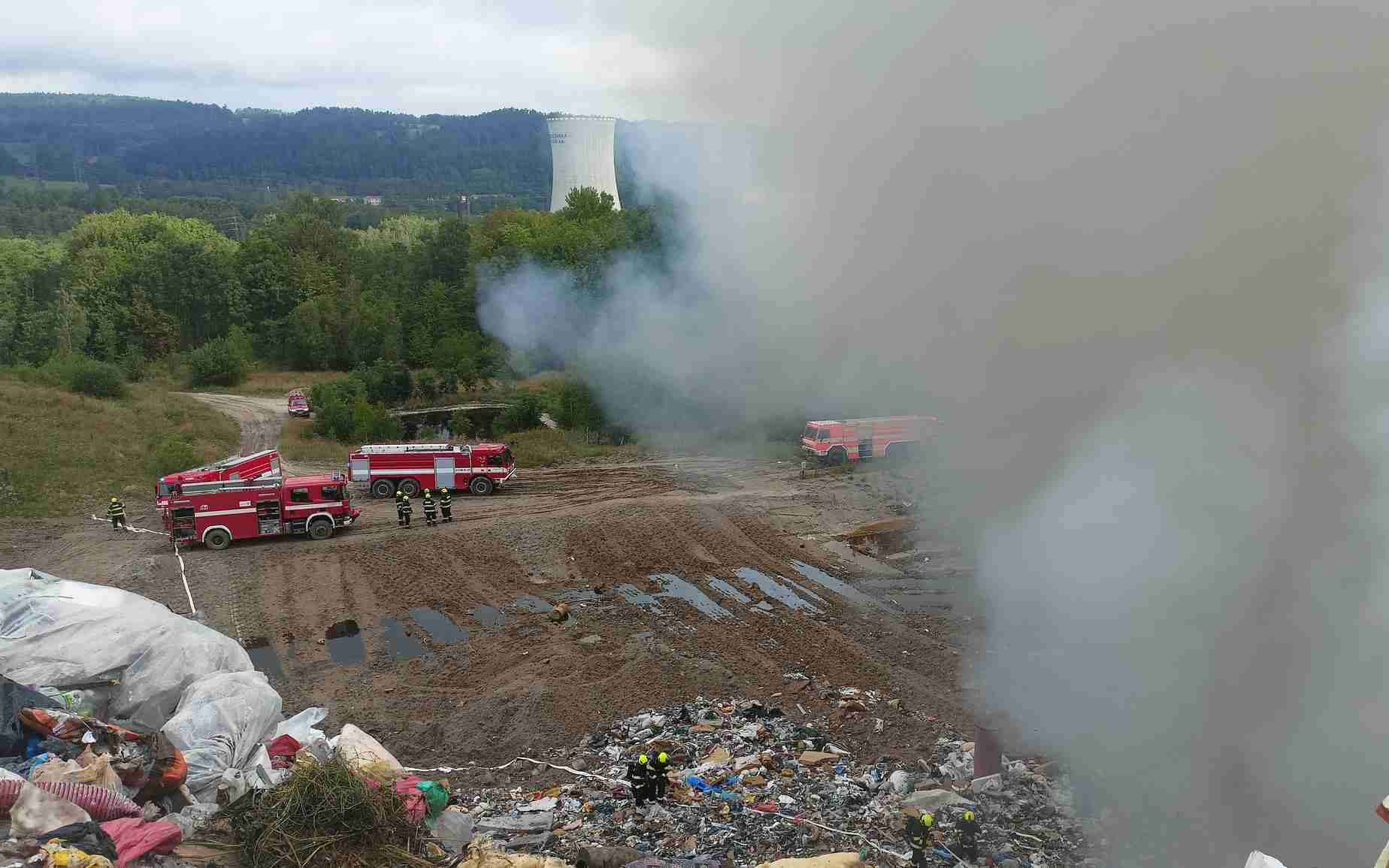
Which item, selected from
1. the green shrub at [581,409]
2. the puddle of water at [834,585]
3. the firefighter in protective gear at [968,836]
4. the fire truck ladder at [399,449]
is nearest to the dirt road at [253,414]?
the fire truck ladder at [399,449]

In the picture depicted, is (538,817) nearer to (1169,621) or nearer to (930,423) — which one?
(1169,621)

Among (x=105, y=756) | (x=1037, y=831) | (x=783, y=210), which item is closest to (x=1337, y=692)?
(x=1037, y=831)

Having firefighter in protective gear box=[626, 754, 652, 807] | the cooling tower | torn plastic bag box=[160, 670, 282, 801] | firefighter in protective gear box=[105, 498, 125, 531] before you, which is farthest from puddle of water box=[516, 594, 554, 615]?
the cooling tower

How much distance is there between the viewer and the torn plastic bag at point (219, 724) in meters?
9.22

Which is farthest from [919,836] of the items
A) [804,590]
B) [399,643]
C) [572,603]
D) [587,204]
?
[587,204]

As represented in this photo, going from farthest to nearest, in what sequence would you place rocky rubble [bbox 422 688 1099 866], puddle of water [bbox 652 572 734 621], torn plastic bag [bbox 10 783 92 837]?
puddle of water [bbox 652 572 734 621] < rocky rubble [bbox 422 688 1099 866] < torn plastic bag [bbox 10 783 92 837]

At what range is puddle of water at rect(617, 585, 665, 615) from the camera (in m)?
16.5

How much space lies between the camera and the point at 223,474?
20.7m

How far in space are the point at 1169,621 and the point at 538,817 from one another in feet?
20.5

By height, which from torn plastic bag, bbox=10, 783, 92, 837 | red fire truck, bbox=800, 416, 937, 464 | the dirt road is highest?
red fire truck, bbox=800, 416, 937, 464

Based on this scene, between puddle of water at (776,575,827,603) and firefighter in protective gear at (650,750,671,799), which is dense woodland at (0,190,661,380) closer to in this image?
puddle of water at (776,575,827,603)

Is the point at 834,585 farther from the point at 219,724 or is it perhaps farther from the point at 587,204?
the point at 587,204

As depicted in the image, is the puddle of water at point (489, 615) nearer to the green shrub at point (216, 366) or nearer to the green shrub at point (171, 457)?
the green shrub at point (171, 457)

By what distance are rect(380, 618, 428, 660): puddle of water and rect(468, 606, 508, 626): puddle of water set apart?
1.16 meters
